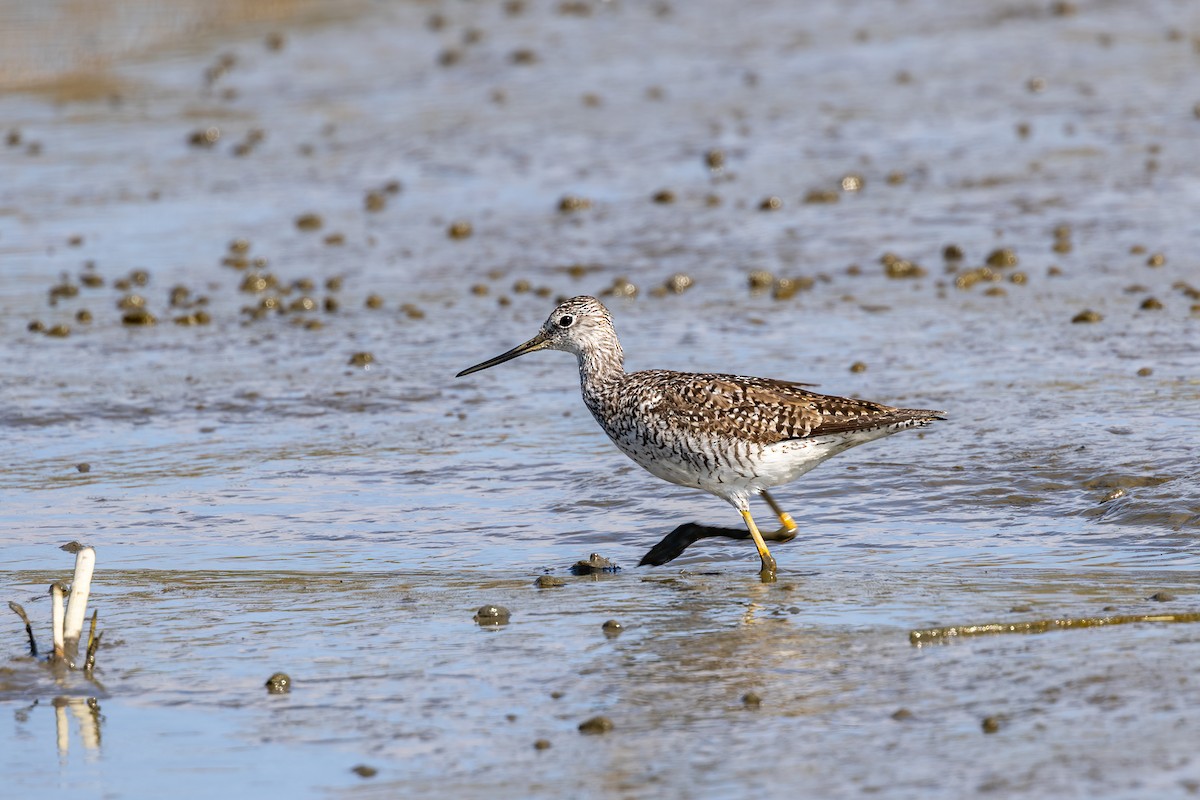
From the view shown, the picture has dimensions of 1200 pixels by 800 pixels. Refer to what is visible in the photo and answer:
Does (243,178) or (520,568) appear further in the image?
(243,178)

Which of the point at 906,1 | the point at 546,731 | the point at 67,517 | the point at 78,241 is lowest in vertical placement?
the point at 546,731

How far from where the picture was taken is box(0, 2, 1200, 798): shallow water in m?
6.56

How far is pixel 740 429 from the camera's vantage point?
344 inches

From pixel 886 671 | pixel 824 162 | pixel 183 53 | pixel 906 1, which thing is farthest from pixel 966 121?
pixel 886 671

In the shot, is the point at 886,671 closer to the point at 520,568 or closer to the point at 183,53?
the point at 520,568

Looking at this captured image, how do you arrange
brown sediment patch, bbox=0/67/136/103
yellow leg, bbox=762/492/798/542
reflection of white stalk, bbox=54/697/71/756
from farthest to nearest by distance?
brown sediment patch, bbox=0/67/136/103
yellow leg, bbox=762/492/798/542
reflection of white stalk, bbox=54/697/71/756

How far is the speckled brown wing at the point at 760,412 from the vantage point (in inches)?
344

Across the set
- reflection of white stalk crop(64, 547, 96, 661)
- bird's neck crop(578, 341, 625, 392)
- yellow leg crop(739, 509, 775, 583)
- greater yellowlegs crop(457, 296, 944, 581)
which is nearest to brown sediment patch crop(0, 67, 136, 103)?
bird's neck crop(578, 341, 625, 392)

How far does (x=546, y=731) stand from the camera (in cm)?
655

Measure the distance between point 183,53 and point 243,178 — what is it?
701 centimetres

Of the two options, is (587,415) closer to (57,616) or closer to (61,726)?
(57,616)

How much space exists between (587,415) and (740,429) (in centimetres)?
311

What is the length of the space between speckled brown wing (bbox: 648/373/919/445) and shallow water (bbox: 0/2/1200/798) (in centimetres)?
64

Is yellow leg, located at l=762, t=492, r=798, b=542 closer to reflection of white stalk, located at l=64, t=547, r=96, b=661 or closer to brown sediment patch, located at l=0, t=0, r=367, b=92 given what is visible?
reflection of white stalk, located at l=64, t=547, r=96, b=661
